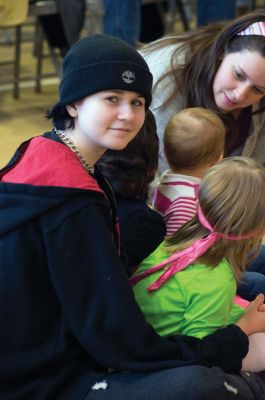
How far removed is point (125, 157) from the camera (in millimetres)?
1429

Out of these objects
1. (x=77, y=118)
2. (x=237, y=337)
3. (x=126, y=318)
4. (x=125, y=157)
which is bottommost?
(x=237, y=337)

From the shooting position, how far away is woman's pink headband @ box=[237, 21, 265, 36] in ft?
5.69

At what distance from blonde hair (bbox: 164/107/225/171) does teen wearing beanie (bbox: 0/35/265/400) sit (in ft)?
1.28

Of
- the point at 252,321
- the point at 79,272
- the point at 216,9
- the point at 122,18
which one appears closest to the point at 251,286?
the point at 252,321

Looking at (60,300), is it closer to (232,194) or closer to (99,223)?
(99,223)

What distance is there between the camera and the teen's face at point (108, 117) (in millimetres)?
1151

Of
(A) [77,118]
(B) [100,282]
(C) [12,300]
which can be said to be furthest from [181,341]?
(A) [77,118]

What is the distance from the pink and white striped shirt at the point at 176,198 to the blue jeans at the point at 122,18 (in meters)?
1.52

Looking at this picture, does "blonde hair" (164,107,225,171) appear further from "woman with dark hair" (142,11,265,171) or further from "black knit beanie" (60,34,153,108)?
"black knit beanie" (60,34,153,108)

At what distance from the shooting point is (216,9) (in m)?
3.39

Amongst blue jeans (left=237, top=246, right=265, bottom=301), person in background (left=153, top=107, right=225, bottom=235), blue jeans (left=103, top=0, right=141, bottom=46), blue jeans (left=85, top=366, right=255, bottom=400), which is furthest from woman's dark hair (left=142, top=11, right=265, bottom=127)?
blue jeans (left=103, top=0, right=141, bottom=46)

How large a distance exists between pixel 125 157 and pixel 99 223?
0.35 metres

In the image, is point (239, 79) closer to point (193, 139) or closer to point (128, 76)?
point (193, 139)

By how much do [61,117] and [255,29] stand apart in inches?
29.8
